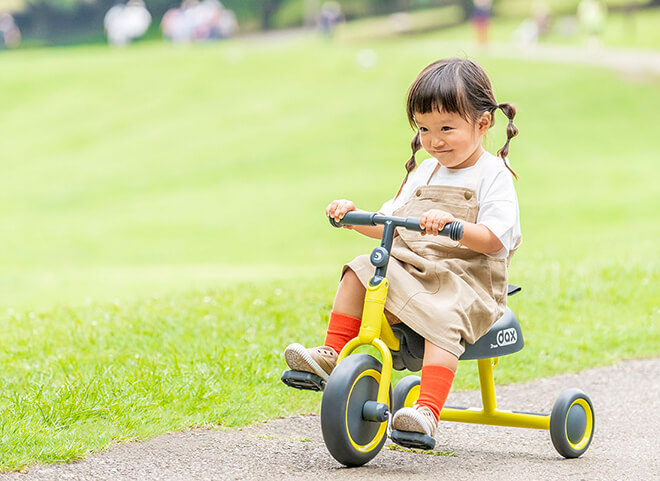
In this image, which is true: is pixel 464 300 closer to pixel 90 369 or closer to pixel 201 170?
pixel 90 369

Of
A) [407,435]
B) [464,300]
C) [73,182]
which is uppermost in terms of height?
[464,300]

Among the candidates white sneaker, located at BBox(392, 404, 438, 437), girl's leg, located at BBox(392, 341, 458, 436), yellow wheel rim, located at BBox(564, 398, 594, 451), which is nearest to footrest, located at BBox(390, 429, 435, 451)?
white sneaker, located at BBox(392, 404, 438, 437)

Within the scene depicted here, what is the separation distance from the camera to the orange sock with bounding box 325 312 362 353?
3988 mm

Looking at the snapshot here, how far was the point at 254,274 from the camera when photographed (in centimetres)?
1230

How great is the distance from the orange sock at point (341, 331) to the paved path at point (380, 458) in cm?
50

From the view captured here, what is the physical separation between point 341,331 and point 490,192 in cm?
86

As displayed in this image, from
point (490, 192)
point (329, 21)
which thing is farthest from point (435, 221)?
point (329, 21)

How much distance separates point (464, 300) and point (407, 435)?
1.97 ft

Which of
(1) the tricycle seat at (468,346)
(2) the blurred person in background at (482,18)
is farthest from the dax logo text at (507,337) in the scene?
(2) the blurred person in background at (482,18)

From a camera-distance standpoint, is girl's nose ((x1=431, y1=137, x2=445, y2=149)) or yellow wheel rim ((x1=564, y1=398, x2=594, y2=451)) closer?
girl's nose ((x1=431, y1=137, x2=445, y2=149))

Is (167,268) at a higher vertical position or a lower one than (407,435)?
lower

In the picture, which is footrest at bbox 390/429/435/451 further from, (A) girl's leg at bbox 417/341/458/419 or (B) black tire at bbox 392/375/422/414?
A: (B) black tire at bbox 392/375/422/414

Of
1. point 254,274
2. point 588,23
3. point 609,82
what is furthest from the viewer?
point 588,23

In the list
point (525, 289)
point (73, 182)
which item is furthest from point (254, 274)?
point (73, 182)
